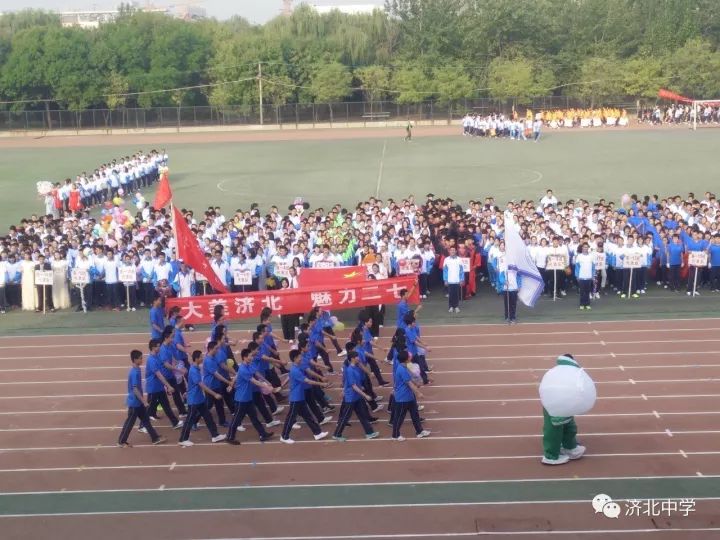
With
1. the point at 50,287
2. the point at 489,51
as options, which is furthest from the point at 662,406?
the point at 489,51

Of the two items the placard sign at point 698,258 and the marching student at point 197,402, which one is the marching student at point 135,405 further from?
the placard sign at point 698,258

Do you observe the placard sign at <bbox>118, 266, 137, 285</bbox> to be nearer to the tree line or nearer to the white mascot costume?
the white mascot costume

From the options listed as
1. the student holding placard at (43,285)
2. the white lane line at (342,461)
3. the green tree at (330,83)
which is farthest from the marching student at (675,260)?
the green tree at (330,83)

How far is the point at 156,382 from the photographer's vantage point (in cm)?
1126

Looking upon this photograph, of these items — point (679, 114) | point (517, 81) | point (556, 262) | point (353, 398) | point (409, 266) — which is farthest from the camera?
point (517, 81)

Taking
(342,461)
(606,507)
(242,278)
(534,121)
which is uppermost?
(534,121)

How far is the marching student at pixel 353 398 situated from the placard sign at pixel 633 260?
7.56m

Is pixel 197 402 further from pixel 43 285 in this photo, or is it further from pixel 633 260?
pixel 633 260

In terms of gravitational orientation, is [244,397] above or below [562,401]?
below

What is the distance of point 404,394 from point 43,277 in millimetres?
9400

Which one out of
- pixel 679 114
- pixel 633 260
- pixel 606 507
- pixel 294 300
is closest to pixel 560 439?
pixel 606 507

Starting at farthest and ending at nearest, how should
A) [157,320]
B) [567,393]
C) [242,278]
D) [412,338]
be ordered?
[242,278]
[157,320]
[412,338]
[567,393]

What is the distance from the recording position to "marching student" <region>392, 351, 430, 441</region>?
10.6 metres

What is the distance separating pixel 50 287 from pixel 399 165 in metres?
21.0
